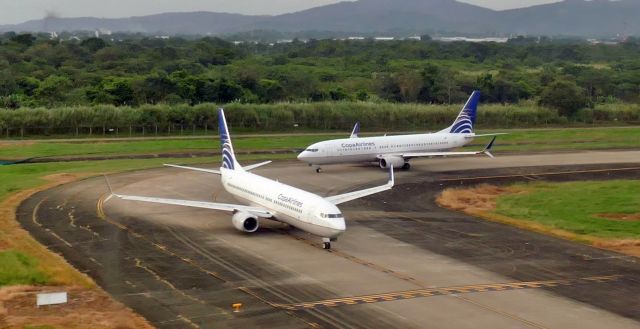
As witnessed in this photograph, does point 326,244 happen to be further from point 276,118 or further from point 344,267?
point 276,118

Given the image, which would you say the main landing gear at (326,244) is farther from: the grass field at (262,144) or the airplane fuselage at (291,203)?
the grass field at (262,144)

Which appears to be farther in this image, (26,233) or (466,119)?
(466,119)

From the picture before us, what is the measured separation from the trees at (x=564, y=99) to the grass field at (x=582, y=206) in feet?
248

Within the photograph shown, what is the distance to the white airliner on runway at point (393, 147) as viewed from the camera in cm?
9756

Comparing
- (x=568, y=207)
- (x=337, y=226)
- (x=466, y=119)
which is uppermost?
(x=466, y=119)

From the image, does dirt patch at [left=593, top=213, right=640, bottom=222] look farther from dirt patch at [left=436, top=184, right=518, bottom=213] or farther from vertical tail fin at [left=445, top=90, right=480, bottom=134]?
vertical tail fin at [left=445, top=90, right=480, bottom=134]

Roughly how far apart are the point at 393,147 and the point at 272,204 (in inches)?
1599

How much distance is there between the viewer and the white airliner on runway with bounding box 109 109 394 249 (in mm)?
58500

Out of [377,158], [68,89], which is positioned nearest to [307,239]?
[377,158]

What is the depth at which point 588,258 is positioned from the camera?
196ft

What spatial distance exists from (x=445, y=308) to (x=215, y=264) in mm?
16043

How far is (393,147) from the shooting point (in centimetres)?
10288

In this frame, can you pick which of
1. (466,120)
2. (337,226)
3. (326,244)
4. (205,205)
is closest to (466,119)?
(466,120)

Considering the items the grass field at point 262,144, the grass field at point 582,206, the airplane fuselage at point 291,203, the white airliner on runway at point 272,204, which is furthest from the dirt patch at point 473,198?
the grass field at point 262,144
